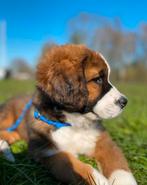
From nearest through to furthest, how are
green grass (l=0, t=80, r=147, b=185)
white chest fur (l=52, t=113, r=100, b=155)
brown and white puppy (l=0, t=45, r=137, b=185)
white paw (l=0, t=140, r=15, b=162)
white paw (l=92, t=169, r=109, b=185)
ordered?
white paw (l=92, t=169, r=109, b=185) → green grass (l=0, t=80, r=147, b=185) → brown and white puppy (l=0, t=45, r=137, b=185) → white paw (l=0, t=140, r=15, b=162) → white chest fur (l=52, t=113, r=100, b=155)

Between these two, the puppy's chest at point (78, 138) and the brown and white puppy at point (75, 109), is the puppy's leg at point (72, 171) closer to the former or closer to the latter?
the brown and white puppy at point (75, 109)

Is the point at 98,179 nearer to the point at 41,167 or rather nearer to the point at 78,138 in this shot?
the point at 41,167

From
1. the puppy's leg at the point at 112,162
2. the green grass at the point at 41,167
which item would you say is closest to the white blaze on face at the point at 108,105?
the puppy's leg at the point at 112,162

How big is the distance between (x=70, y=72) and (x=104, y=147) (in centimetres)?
85

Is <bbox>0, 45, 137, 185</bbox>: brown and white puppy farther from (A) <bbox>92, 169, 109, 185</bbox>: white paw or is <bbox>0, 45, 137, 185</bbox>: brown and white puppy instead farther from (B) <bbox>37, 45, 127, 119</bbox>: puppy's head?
(A) <bbox>92, 169, 109, 185</bbox>: white paw

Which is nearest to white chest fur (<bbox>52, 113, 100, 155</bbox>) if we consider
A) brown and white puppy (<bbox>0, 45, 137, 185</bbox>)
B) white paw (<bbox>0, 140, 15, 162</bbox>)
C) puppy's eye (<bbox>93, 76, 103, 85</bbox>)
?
brown and white puppy (<bbox>0, 45, 137, 185</bbox>)

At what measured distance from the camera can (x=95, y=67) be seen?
4.18 meters

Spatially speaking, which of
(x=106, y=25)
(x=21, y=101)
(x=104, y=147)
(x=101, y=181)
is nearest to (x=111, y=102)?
(x=104, y=147)

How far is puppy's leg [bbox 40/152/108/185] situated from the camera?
346 cm

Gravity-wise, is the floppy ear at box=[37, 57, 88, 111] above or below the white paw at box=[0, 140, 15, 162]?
above

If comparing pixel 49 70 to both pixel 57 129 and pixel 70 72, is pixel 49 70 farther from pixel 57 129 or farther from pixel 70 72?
pixel 57 129

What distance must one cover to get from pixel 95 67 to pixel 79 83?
342 millimetres

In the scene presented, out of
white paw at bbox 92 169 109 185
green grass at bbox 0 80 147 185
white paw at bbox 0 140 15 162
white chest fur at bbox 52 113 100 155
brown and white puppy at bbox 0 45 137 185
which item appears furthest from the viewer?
white chest fur at bbox 52 113 100 155

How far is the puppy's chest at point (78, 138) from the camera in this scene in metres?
4.20
